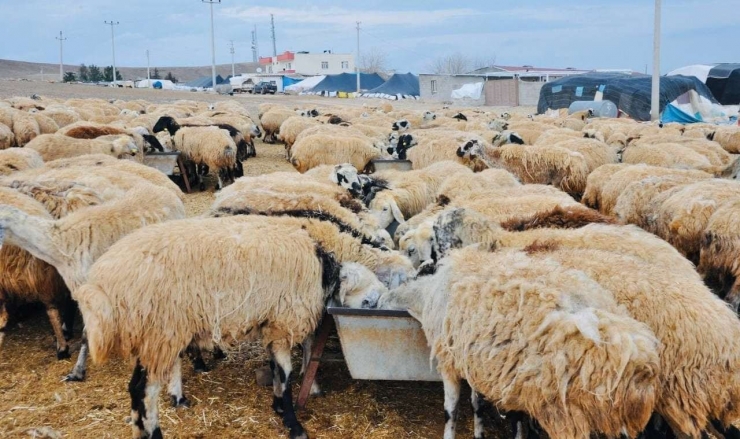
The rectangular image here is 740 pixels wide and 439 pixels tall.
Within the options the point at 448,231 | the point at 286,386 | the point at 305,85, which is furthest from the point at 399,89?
the point at 286,386

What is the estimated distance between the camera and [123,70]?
132 meters

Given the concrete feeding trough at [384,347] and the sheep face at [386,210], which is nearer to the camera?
the concrete feeding trough at [384,347]

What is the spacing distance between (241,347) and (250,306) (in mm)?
1737

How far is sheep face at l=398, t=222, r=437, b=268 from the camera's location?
570cm

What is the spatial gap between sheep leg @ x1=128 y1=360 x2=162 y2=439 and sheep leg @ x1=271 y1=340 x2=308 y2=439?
0.84 m

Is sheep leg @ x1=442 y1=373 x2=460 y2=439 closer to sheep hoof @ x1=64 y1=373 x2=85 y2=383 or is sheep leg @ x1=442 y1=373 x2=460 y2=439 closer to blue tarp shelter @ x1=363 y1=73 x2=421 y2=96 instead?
sheep hoof @ x1=64 y1=373 x2=85 y2=383

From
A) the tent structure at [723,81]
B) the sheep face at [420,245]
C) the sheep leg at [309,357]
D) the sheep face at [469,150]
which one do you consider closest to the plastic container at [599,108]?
the tent structure at [723,81]

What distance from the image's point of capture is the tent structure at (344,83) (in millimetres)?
73625

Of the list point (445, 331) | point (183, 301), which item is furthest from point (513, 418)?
point (183, 301)

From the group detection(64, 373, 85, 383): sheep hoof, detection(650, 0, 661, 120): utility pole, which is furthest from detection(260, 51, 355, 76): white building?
detection(64, 373, 85, 383): sheep hoof

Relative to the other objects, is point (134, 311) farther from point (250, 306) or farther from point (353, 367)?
point (353, 367)

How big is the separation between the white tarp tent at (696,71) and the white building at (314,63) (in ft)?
301

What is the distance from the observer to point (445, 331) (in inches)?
153

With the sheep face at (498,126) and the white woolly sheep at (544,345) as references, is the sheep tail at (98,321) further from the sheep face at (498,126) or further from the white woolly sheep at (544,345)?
the sheep face at (498,126)
